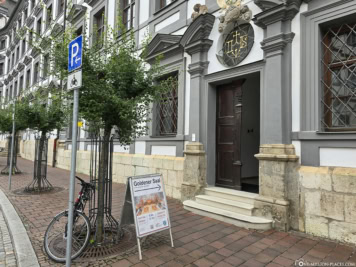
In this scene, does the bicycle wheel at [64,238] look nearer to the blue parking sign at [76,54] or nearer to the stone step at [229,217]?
the blue parking sign at [76,54]

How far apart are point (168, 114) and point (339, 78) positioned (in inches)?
179

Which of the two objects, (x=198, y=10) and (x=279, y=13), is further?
(x=198, y=10)

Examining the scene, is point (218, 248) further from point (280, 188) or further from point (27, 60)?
point (27, 60)

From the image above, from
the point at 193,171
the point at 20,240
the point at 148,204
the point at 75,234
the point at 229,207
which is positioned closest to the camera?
the point at 148,204

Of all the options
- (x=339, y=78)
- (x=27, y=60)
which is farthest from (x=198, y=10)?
(x=27, y=60)

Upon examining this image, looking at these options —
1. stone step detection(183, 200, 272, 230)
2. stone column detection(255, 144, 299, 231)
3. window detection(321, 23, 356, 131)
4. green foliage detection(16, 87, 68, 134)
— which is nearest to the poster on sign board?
stone step detection(183, 200, 272, 230)

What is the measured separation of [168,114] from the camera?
768 centimetres

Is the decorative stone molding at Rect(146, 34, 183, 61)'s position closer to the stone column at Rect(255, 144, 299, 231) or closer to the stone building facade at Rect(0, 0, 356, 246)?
the stone building facade at Rect(0, 0, 356, 246)

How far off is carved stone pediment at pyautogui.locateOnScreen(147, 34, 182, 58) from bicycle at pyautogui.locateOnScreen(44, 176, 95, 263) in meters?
4.83

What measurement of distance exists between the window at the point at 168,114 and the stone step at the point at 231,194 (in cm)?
215

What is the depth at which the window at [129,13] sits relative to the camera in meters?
9.41

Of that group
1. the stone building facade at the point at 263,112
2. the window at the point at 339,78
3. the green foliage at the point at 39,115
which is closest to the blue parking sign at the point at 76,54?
the stone building facade at the point at 263,112

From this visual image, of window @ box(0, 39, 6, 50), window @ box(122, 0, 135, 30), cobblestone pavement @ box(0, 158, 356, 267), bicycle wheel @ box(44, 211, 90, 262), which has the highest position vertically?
window @ box(0, 39, 6, 50)

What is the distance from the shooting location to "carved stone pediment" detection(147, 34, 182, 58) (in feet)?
23.4
